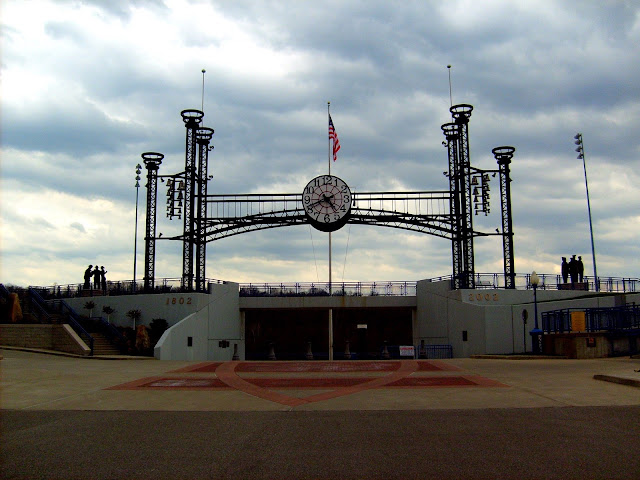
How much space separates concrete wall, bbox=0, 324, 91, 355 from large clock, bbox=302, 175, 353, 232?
1791 centimetres

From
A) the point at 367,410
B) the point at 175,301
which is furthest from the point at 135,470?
the point at 175,301

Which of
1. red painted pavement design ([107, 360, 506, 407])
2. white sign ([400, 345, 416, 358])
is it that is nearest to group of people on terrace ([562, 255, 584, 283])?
white sign ([400, 345, 416, 358])

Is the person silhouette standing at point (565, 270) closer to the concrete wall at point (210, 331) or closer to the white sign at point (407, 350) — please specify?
the white sign at point (407, 350)

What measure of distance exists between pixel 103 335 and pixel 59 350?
Result: 3269mm

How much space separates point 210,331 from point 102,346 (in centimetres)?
878

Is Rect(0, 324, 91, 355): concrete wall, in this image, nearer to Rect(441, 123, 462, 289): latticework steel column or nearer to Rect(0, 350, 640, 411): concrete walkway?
Rect(0, 350, 640, 411): concrete walkway

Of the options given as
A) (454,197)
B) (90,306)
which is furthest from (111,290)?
(454,197)

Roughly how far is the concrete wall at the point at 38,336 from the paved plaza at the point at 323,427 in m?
14.6

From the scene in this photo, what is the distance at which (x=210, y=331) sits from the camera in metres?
40.6

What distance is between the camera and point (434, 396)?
46.9 feet

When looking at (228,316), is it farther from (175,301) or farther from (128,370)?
(128,370)

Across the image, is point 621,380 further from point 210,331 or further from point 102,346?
point 210,331

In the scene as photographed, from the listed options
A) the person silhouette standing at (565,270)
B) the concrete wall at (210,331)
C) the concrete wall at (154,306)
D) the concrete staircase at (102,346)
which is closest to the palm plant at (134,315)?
the concrete wall at (154,306)

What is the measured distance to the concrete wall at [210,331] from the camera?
34.2 m
